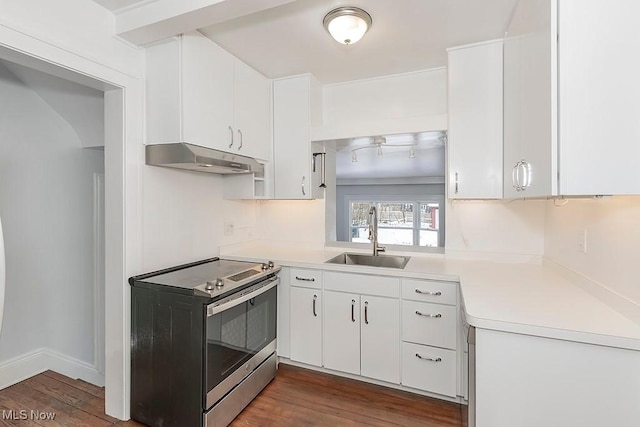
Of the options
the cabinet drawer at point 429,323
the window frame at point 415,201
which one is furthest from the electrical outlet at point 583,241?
the window frame at point 415,201

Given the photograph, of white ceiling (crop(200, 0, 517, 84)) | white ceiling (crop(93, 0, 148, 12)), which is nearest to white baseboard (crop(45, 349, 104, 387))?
white ceiling (crop(93, 0, 148, 12))

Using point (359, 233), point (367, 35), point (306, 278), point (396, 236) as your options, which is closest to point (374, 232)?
point (306, 278)

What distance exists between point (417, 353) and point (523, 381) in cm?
90

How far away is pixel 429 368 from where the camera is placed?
2045 mm

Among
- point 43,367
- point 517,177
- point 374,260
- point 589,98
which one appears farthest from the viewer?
point 374,260

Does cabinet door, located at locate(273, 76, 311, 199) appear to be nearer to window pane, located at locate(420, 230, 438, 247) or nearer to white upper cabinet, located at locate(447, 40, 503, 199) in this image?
white upper cabinet, located at locate(447, 40, 503, 199)

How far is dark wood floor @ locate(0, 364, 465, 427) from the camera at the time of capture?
190 centimetres

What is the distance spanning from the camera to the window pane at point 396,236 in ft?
23.8

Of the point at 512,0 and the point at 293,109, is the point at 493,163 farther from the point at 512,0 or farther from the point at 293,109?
the point at 293,109

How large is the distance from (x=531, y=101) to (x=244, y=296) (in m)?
1.87

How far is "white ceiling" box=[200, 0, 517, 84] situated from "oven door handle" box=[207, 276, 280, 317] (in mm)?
1658

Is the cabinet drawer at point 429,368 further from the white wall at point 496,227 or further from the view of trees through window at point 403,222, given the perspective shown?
the view of trees through window at point 403,222

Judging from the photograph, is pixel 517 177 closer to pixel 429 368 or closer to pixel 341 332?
pixel 429 368

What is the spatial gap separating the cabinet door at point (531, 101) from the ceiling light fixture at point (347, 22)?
2.60ft
